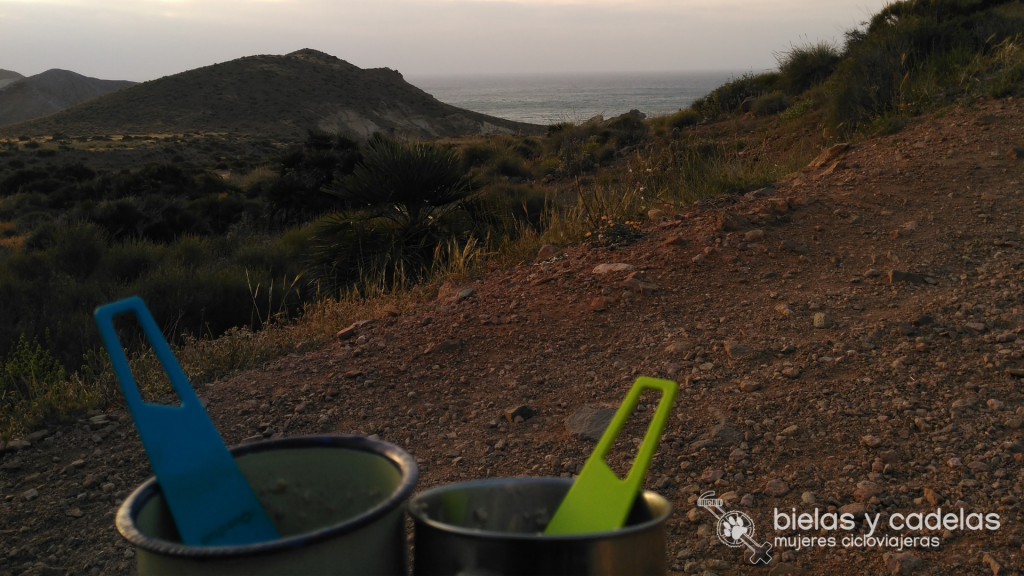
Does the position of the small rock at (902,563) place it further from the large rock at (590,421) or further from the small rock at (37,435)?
the small rock at (37,435)

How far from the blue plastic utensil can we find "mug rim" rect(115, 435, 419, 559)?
0.04 metres

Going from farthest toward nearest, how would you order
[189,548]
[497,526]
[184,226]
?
[184,226] < [497,526] < [189,548]

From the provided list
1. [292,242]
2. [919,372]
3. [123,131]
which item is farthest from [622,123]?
[123,131]

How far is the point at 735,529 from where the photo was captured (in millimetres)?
2365

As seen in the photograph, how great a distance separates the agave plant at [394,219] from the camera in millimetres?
7453

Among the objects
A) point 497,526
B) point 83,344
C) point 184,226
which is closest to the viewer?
point 497,526

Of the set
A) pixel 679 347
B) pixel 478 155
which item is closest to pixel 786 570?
pixel 679 347

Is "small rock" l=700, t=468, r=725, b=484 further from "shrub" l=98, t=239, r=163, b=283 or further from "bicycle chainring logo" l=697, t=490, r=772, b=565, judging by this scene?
"shrub" l=98, t=239, r=163, b=283

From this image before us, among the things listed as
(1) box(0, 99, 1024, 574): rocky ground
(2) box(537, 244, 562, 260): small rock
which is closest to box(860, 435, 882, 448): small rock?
(1) box(0, 99, 1024, 574): rocky ground

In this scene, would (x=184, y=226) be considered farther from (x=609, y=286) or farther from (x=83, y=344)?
(x=609, y=286)

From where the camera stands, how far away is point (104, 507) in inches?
111

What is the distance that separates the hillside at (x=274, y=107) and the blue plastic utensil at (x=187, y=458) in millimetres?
48002

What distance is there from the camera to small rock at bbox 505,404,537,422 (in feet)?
10.5

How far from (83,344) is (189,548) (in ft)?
22.0
